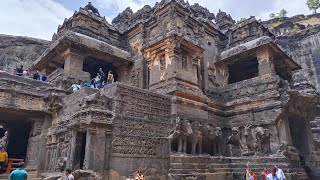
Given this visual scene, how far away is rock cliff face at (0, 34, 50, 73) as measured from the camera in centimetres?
2747

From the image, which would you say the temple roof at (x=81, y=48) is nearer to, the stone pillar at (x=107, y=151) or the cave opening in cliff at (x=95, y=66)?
the cave opening in cliff at (x=95, y=66)

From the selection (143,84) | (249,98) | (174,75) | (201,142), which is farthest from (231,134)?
(143,84)

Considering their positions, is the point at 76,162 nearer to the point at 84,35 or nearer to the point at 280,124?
the point at 84,35

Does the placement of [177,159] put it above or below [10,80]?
below

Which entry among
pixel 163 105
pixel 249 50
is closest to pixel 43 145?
pixel 163 105

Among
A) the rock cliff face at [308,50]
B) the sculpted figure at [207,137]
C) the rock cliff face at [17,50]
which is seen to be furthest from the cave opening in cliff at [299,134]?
the rock cliff face at [17,50]

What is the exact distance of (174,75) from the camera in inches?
520

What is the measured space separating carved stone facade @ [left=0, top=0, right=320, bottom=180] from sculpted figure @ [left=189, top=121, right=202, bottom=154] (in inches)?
1.8

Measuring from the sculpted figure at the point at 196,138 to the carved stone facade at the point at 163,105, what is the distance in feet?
0.15

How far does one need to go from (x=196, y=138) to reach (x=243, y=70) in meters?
10.1

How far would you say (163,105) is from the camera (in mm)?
11609

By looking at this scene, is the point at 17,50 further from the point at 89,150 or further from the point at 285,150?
the point at 285,150

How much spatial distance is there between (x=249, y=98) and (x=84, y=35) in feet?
35.1

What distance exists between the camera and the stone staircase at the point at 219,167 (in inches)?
422
